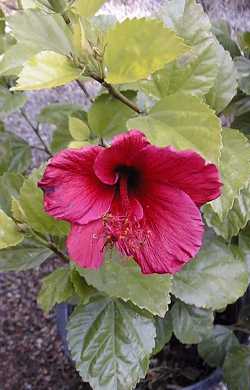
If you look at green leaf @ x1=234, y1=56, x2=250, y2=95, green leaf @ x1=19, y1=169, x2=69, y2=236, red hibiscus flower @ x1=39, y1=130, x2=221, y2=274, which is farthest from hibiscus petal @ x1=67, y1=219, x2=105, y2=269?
green leaf @ x1=234, y1=56, x2=250, y2=95

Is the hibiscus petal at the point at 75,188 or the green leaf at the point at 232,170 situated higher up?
the hibiscus petal at the point at 75,188

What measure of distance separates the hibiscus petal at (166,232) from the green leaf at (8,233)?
0.46 ft

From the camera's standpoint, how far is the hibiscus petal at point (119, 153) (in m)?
0.51

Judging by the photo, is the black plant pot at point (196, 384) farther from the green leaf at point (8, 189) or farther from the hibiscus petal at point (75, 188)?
the hibiscus petal at point (75, 188)

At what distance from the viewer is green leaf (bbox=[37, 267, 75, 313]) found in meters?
0.72

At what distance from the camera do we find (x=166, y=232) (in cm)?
56

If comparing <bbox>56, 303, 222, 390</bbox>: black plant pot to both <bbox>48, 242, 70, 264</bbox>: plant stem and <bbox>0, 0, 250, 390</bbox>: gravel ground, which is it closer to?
<bbox>0, 0, 250, 390</bbox>: gravel ground

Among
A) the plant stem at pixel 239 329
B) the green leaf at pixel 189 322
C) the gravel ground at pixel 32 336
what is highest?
the green leaf at pixel 189 322

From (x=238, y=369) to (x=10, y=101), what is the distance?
2.12 feet

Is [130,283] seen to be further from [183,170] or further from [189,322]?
[189,322]

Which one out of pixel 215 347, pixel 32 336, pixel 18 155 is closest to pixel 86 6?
pixel 18 155

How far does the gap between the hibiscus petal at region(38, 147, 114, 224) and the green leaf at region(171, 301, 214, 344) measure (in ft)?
1.48

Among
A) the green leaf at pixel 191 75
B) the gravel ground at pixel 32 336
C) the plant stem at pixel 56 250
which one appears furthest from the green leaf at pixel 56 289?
the gravel ground at pixel 32 336

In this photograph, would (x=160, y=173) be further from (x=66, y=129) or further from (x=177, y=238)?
(x=66, y=129)
